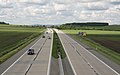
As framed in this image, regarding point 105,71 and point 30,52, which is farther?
point 30,52

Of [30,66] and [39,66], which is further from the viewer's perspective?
[39,66]

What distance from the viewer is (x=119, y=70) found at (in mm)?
36062

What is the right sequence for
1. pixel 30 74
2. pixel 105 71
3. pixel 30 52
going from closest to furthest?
1. pixel 30 74
2. pixel 105 71
3. pixel 30 52

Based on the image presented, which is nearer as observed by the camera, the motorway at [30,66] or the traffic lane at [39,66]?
the motorway at [30,66]

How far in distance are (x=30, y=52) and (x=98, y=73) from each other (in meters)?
24.2

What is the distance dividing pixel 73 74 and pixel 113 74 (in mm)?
4391

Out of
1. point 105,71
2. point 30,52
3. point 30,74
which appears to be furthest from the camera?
point 30,52

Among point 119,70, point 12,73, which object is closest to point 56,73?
point 12,73

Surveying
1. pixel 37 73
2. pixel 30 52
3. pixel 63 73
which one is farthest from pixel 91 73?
pixel 30 52

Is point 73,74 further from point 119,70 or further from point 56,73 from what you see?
point 119,70

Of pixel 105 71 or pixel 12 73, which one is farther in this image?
pixel 105 71

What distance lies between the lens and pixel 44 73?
32875mm

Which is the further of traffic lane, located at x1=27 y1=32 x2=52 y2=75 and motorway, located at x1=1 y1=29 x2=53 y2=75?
traffic lane, located at x1=27 y1=32 x2=52 y2=75

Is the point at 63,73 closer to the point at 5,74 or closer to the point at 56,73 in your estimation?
the point at 56,73
